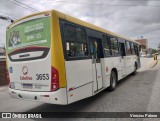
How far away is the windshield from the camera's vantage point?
455 centimetres

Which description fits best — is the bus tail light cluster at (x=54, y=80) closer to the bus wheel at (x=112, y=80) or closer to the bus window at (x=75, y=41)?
the bus window at (x=75, y=41)

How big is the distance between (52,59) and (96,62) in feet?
8.04

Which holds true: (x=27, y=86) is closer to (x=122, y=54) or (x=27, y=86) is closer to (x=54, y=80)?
(x=54, y=80)

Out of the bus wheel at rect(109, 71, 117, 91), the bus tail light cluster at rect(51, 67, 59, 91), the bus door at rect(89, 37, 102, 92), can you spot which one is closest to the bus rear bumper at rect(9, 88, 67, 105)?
the bus tail light cluster at rect(51, 67, 59, 91)

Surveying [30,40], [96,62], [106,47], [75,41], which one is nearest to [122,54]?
[106,47]

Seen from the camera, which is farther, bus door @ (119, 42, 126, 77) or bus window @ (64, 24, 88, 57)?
bus door @ (119, 42, 126, 77)

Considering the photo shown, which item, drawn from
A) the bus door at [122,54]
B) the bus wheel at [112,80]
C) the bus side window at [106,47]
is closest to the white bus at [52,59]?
the bus side window at [106,47]

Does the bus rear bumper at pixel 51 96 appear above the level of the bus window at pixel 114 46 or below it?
below

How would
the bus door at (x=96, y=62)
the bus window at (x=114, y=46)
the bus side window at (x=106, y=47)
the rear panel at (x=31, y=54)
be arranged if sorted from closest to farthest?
the rear panel at (x=31, y=54) < the bus door at (x=96, y=62) < the bus side window at (x=106, y=47) < the bus window at (x=114, y=46)

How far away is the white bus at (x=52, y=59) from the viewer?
173 inches

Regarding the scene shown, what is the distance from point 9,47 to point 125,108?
4.25m

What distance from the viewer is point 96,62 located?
6.41 metres

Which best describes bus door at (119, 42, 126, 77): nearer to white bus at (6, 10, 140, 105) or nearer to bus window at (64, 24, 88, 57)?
white bus at (6, 10, 140, 105)

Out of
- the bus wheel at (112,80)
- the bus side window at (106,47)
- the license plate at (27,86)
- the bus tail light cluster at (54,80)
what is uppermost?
the bus side window at (106,47)
